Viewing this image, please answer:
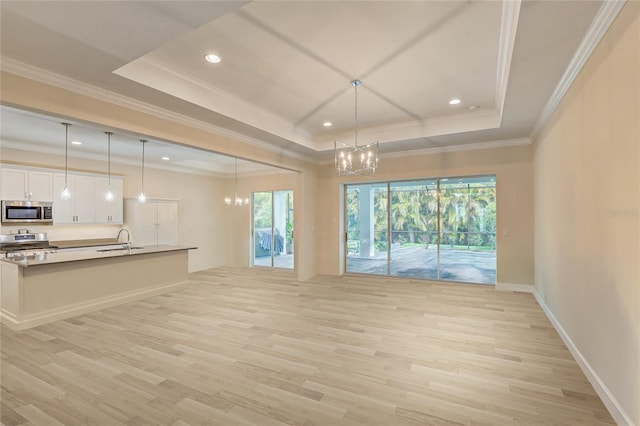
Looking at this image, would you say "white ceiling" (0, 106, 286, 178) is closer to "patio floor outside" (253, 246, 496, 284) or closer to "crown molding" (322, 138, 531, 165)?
"crown molding" (322, 138, 531, 165)

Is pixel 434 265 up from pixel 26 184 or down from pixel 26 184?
down

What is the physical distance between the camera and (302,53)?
3.01 m

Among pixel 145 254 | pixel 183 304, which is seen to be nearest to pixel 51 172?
pixel 145 254

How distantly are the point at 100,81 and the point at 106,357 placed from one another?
289 centimetres

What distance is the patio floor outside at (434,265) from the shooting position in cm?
643

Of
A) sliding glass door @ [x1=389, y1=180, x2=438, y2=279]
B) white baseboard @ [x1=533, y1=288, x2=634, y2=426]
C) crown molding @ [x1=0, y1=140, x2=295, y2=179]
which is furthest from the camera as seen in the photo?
sliding glass door @ [x1=389, y1=180, x2=438, y2=279]

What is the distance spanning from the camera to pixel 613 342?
85.5 inches

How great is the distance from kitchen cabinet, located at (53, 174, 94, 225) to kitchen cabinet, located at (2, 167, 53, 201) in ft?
0.40

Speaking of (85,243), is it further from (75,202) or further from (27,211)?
(27,211)

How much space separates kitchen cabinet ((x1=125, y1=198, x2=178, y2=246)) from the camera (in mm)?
7027

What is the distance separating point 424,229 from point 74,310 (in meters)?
6.63

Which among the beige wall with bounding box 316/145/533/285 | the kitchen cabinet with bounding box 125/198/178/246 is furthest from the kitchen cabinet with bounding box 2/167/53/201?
the beige wall with bounding box 316/145/533/285

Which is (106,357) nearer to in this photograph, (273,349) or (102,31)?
(273,349)

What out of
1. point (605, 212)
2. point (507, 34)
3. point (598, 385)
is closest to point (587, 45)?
point (507, 34)
